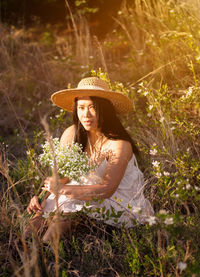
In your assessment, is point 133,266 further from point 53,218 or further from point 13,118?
point 13,118

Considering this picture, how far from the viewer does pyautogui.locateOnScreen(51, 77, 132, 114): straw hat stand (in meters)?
2.45

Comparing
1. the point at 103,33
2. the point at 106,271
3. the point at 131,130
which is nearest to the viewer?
the point at 106,271

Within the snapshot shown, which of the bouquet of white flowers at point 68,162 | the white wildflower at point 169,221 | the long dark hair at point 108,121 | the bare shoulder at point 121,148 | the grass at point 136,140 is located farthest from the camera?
the long dark hair at point 108,121

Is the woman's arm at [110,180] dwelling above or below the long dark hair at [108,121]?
below

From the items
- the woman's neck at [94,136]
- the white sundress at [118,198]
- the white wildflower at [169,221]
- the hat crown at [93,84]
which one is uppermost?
the hat crown at [93,84]

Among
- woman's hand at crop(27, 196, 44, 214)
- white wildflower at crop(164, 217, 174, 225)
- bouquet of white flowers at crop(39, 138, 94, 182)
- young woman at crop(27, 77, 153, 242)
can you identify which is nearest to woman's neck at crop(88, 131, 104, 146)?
young woman at crop(27, 77, 153, 242)

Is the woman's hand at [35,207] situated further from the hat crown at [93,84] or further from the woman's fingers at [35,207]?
the hat crown at [93,84]

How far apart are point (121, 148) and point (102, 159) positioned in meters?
0.21

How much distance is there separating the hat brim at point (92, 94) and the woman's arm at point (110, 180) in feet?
1.26

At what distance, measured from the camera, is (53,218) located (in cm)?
208

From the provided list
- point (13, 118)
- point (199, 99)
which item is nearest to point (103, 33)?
point (13, 118)

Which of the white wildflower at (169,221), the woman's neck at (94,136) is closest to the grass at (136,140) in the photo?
the white wildflower at (169,221)

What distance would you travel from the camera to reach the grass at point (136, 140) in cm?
182

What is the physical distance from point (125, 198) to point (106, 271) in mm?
597
